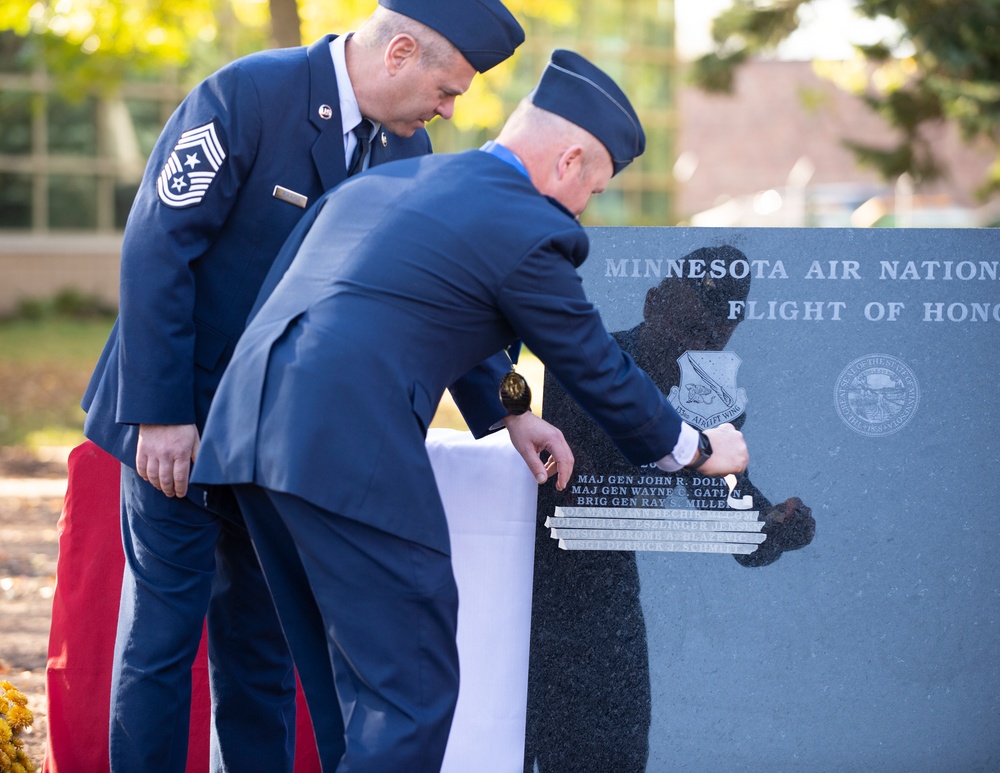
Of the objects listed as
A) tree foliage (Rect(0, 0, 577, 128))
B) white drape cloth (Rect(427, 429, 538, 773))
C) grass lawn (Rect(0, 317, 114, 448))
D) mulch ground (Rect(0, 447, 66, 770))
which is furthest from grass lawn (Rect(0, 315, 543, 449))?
white drape cloth (Rect(427, 429, 538, 773))

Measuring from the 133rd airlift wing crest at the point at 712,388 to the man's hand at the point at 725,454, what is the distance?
0.36m

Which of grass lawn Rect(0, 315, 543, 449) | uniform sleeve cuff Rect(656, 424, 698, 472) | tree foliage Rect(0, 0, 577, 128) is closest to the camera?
uniform sleeve cuff Rect(656, 424, 698, 472)

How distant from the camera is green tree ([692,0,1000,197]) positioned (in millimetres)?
11898

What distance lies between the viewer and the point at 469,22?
2.63m

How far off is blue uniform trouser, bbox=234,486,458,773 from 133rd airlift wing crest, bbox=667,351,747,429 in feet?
3.07

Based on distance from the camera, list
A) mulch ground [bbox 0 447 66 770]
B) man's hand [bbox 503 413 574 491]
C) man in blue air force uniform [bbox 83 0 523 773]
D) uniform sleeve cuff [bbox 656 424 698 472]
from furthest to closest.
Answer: mulch ground [bbox 0 447 66 770] → man's hand [bbox 503 413 574 491] → man in blue air force uniform [bbox 83 0 523 773] → uniform sleeve cuff [bbox 656 424 698 472]

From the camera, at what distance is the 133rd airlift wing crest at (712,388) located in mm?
2953

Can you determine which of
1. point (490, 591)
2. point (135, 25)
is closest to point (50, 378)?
point (135, 25)

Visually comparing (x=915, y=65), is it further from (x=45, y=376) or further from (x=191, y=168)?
(x=191, y=168)

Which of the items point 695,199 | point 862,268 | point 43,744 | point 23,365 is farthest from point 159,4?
point 695,199

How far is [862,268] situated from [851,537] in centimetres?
66

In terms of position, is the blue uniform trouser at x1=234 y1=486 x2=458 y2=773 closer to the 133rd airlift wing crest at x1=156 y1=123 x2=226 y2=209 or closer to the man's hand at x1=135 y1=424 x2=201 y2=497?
the man's hand at x1=135 y1=424 x2=201 y2=497

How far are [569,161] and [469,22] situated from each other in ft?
1.59

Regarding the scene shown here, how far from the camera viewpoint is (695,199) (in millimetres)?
41594
